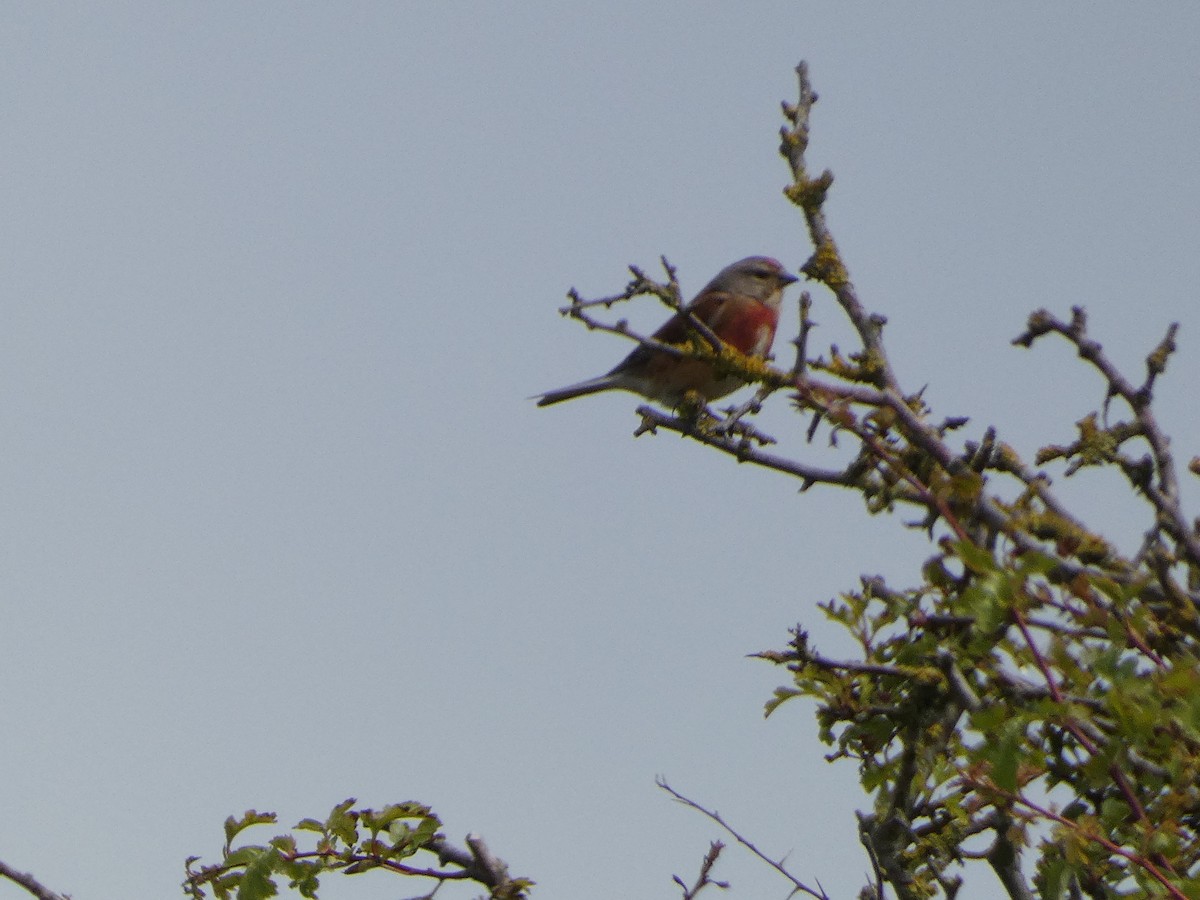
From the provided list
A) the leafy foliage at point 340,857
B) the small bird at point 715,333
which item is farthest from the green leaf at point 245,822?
the small bird at point 715,333

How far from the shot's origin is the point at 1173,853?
256 centimetres

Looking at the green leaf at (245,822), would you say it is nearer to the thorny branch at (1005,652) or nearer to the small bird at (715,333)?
the thorny branch at (1005,652)

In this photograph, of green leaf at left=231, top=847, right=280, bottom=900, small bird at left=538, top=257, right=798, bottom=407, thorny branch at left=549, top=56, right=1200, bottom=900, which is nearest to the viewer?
thorny branch at left=549, top=56, right=1200, bottom=900

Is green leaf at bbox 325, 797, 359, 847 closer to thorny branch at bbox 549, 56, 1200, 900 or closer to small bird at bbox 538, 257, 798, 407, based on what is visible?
thorny branch at bbox 549, 56, 1200, 900

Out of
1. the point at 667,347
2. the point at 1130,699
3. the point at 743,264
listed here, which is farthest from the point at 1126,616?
the point at 743,264

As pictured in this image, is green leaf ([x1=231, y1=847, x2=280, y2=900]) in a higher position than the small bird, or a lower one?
lower

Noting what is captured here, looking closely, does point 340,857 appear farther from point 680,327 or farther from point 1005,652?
point 680,327

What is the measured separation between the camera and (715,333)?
930cm

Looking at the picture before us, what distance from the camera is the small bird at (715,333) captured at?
9367 millimetres

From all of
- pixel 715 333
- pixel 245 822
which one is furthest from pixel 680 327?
pixel 245 822

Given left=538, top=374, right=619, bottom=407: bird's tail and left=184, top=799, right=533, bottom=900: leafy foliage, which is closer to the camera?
left=184, top=799, right=533, bottom=900: leafy foliage

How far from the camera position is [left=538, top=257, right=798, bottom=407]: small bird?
9367mm

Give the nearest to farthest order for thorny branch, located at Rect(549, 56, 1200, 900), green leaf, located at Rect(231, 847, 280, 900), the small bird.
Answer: thorny branch, located at Rect(549, 56, 1200, 900) < green leaf, located at Rect(231, 847, 280, 900) < the small bird

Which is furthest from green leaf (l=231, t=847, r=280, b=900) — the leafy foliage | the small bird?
the small bird
